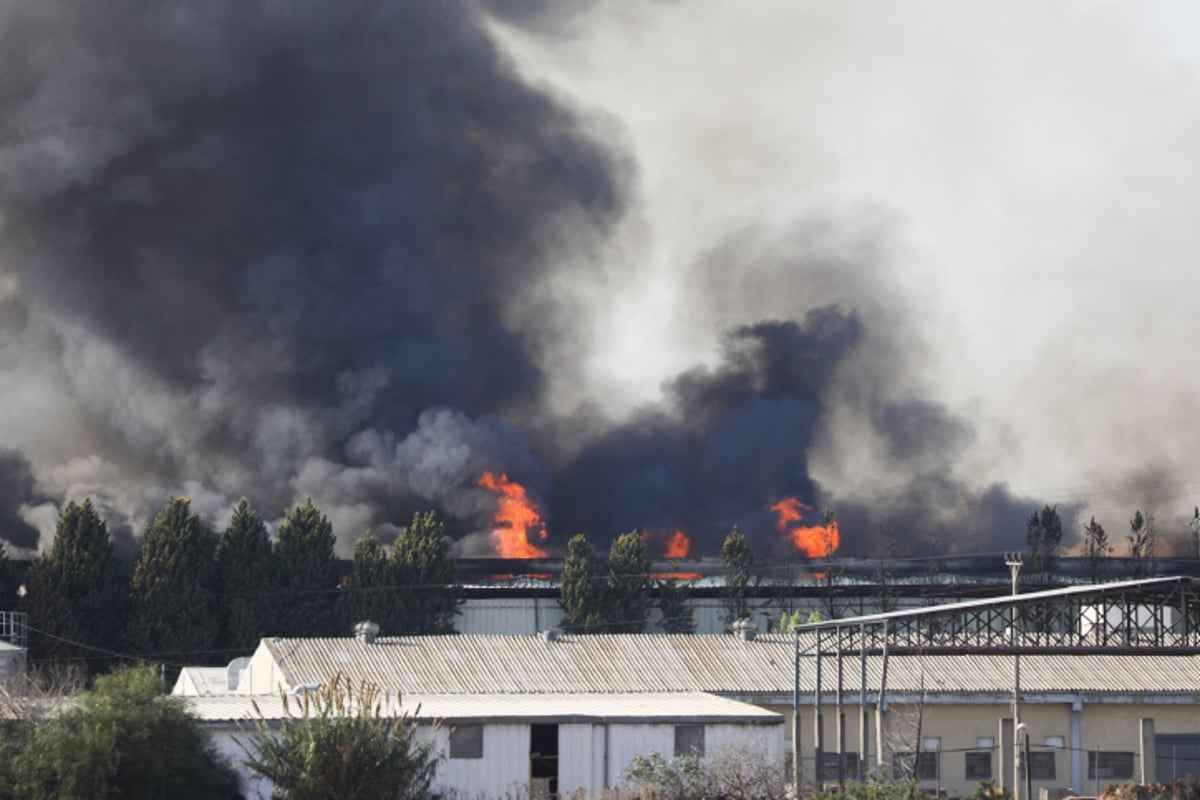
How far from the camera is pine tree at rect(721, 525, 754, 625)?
91.9 metres

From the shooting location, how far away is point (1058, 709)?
171 ft

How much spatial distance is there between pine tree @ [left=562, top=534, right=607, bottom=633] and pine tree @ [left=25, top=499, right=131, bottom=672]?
2374cm

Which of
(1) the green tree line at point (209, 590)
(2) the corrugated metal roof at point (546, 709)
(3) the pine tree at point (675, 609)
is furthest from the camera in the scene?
(3) the pine tree at point (675, 609)

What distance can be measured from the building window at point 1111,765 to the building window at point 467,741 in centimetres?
2253

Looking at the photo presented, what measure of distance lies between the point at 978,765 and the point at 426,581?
4087cm

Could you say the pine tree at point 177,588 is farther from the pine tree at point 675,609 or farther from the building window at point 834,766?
the building window at point 834,766

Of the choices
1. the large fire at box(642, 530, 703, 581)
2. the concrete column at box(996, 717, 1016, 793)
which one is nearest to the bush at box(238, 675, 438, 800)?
the concrete column at box(996, 717, 1016, 793)

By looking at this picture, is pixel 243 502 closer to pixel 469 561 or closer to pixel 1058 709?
pixel 469 561

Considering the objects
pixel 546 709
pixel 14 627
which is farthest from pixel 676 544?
pixel 546 709

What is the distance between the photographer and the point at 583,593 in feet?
288

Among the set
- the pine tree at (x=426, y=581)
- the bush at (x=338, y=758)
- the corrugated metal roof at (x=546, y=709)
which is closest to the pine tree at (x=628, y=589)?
the pine tree at (x=426, y=581)

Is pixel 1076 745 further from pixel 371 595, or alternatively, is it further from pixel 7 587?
pixel 7 587

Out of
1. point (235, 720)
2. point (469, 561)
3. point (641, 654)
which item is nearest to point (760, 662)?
point (641, 654)

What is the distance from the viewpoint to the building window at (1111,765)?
5103 cm
